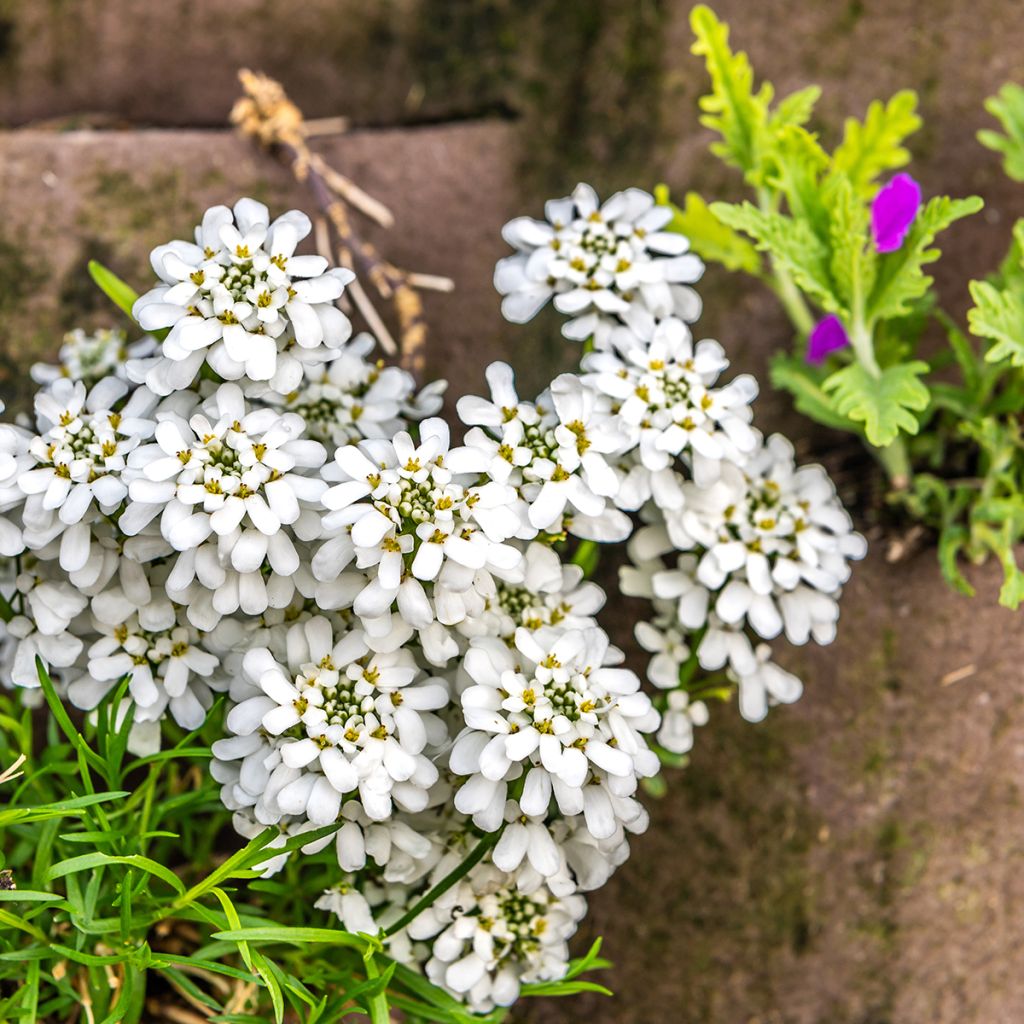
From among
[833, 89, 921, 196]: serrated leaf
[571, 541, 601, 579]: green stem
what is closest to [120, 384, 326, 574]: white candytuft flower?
[571, 541, 601, 579]: green stem

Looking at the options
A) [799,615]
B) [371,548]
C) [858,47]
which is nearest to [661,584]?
[799,615]

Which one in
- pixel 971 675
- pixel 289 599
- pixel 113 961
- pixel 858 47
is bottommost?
pixel 113 961

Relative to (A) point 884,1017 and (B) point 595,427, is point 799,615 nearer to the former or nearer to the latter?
(B) point 595,427

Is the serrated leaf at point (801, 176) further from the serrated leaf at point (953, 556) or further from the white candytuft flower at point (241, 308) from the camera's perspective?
the white candytuft flower at point (241, 308)

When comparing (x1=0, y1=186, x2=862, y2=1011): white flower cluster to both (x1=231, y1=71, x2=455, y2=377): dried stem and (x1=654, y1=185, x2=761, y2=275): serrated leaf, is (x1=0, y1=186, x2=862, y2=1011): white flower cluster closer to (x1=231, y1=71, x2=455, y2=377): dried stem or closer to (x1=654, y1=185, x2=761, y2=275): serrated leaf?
(x1=654, y1=185, x2=761, y2=275): serrated leaf

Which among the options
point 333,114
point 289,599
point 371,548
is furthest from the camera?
point 333,114

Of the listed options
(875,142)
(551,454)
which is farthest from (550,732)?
(875,142)

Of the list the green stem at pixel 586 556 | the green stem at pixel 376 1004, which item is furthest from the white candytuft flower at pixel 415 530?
the green stem at pixel 376 1004
